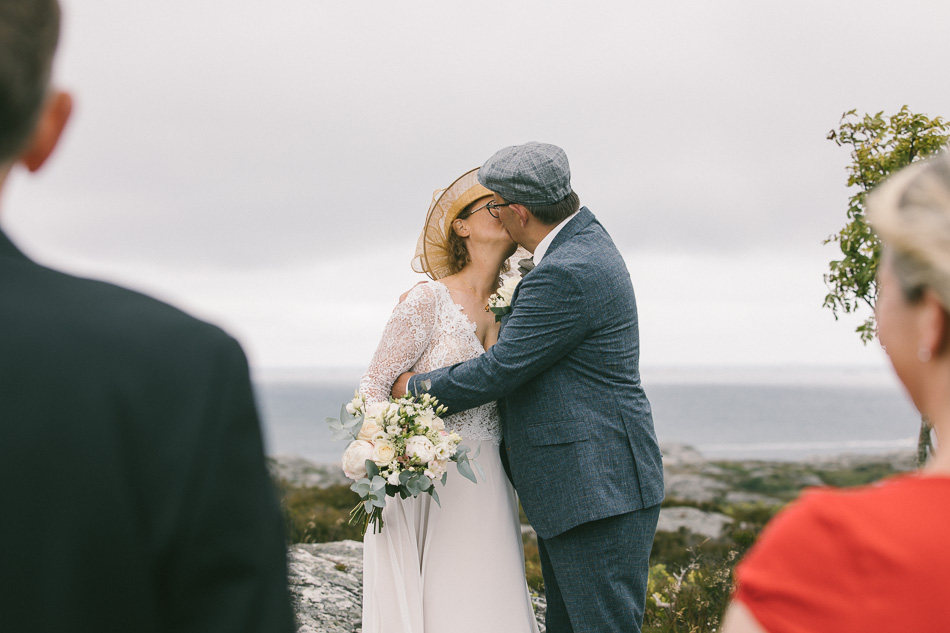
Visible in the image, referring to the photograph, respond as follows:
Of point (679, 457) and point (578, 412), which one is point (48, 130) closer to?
point (578, 412)

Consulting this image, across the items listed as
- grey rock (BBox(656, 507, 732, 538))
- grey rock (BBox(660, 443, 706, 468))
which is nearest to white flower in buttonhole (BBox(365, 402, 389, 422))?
grey rock (BBox(656, 507, 732, 538))

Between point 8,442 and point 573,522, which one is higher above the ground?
point 8,442

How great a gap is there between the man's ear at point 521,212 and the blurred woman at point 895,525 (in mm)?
2476

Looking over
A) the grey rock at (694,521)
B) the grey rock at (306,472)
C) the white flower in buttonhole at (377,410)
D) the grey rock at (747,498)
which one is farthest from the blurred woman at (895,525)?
the grey rock at (747,498)

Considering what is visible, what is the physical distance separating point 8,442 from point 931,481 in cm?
123

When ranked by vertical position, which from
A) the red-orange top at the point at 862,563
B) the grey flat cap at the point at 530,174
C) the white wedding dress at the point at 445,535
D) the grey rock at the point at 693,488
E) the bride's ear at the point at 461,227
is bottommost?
the grey rock at the point at 693,488

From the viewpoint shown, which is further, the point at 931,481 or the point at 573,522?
the point at 573,522

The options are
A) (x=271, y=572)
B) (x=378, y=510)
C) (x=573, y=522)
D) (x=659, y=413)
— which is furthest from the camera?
(x=659, y=413)

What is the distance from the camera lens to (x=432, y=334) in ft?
12.4

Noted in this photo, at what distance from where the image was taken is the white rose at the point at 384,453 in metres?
3.21

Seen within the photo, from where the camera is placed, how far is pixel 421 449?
10.4 ft

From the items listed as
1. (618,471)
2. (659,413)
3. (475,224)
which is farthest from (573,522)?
(659,413)

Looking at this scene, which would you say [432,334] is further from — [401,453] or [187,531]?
[187,531]

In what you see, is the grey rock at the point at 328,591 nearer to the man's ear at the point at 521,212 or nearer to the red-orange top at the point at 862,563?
the man's ear at the point at 521,212
